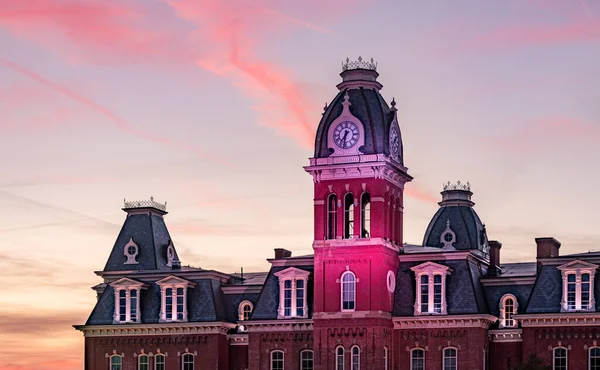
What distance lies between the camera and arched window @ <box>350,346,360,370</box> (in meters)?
89.3

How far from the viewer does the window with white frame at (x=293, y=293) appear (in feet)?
305

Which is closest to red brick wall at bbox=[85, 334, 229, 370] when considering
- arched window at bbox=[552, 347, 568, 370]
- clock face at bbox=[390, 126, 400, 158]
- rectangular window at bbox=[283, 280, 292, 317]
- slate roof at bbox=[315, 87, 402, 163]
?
rectangular window at bbox=[283, 280, 292, 317]

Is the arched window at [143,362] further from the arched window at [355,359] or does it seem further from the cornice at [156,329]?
the arched window at [355,359]

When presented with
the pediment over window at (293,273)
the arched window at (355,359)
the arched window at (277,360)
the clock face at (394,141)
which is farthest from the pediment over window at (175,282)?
the clock face at (394,141)

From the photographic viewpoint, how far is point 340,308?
90062mm

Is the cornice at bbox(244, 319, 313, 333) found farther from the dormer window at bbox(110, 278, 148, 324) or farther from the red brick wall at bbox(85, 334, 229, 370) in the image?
the dormer window at bbox(110, 278, 148, 324)

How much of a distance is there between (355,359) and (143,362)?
15335mm

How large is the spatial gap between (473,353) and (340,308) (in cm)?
845

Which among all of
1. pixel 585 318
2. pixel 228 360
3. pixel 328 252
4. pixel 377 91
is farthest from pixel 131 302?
pixel 585 318

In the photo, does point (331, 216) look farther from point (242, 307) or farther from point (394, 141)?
point (242, 307)

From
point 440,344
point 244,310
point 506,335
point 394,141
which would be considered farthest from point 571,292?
point 244,310

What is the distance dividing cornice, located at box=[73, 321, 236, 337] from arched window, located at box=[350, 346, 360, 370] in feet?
32.8

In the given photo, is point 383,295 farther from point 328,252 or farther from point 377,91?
point 377,91

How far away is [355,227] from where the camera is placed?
9025cm
